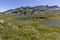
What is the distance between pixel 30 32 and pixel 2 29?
2577 mm

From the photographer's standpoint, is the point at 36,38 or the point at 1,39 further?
the point at 36,38

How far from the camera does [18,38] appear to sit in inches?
466

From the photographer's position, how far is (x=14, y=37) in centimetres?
1188

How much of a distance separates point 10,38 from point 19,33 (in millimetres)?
1663

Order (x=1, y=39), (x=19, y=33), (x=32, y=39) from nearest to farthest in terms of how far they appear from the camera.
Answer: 1. (x=1, y=39)
2. (x=32, y=39)
3. (x=19, y=33)

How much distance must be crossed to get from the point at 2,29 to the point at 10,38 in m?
2.26

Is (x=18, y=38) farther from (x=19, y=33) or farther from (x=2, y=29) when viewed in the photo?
(x=2, y=29)

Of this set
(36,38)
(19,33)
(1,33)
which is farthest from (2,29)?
(36,38)

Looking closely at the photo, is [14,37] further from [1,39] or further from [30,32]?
[30,32]

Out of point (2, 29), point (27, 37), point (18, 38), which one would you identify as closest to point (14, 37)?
point (18, 38)

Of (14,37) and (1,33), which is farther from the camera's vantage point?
(1,33)

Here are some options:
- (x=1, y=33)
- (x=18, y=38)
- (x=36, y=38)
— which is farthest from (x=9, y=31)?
(x=36, y=38)

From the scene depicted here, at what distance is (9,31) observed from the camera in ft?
42.9

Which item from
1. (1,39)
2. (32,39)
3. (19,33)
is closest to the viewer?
(1,39)
